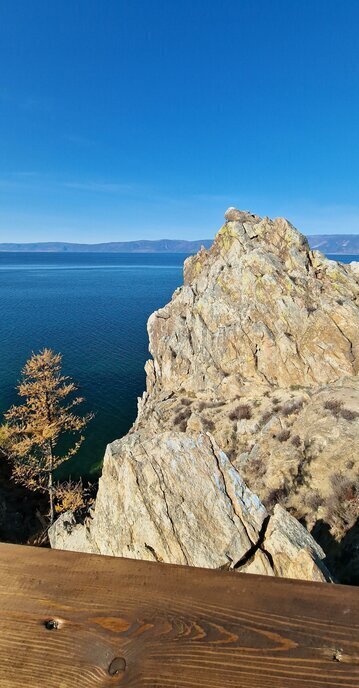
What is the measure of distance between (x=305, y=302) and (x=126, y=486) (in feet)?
116

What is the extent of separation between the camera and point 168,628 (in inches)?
79.1

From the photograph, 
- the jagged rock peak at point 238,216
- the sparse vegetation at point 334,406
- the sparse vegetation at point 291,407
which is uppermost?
the jagged rock peak at point 238,216

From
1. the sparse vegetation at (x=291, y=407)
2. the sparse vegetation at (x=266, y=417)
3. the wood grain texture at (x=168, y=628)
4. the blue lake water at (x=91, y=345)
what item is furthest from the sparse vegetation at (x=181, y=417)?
the wood grain texture at (x=168, y=628)

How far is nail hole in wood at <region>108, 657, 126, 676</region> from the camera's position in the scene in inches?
73.0

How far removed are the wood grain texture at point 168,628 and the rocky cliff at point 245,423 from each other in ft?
22.4

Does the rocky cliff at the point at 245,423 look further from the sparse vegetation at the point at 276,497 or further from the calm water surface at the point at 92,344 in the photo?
the calm water surface at the point at 92,344

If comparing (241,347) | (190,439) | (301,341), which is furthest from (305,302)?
(190,439)

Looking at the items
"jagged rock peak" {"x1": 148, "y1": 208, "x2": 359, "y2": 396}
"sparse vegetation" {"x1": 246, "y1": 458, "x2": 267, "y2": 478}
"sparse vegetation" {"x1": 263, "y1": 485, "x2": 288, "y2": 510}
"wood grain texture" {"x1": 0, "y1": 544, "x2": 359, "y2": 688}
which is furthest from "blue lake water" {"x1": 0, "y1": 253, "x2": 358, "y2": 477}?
"wood grain texture" {"x1": 0, "y1": 544, "x2": 359, "y2": 688}

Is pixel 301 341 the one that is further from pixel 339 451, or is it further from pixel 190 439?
pixel 190 439

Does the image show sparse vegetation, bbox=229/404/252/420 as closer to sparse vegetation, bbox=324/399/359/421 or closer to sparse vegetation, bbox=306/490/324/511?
sparse vegetation, bbox=324/399/359/421

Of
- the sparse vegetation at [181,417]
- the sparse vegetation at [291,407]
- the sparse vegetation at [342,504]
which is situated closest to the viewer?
the sparse vegetation at [342,504]

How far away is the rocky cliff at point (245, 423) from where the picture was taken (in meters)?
10.1

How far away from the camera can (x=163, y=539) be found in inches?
413

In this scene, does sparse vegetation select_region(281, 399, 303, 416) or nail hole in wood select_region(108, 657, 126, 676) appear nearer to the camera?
nail hole in wood select_region(108, 657, 126, 676)
